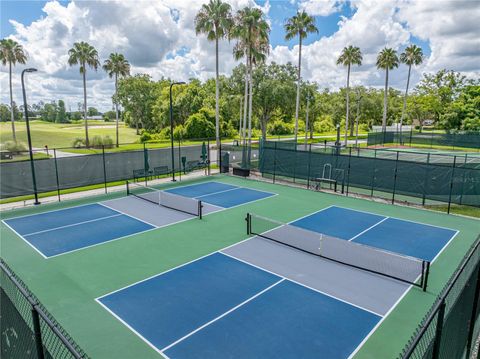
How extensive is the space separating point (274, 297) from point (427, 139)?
46692 mm

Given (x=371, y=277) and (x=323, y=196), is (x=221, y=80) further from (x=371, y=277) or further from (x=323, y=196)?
(x=371, y=277)

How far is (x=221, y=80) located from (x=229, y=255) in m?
40.5

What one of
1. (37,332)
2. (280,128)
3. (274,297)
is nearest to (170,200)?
(274,297)

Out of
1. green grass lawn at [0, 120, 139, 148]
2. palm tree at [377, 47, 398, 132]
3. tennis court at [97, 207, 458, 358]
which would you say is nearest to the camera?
tennis court at [97, 207, 458, 358]

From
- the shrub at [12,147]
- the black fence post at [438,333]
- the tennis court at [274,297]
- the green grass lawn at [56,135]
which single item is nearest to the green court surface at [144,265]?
the tennis court at [274,297]

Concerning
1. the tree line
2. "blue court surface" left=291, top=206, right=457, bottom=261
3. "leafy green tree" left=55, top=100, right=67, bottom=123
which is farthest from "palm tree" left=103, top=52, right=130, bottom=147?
"leafy green tree" left=55, top=100, right=67, bottom=123

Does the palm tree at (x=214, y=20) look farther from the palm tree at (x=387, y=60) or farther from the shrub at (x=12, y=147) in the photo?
the palm tree at (x=387, y=60)

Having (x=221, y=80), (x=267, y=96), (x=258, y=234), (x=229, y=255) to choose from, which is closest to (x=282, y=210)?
(x=258, y=234)

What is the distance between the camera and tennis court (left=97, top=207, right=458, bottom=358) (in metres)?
6.88

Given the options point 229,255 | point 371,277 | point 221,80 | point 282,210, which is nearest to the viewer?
point 371,277

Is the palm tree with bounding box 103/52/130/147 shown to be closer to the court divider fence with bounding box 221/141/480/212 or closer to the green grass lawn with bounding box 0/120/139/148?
the green grass lawn with bounding box 0/120/139/148

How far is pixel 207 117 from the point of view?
5875 centimetres

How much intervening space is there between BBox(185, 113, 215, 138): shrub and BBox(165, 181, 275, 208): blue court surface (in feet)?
108

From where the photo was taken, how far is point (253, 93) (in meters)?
43.0
